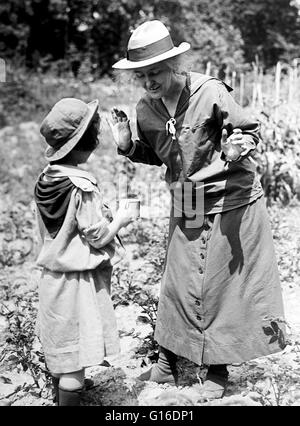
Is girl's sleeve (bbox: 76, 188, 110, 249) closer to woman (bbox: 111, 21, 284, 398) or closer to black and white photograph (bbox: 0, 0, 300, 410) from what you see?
black and white photograph (bbox: 0, 0, 300, 410)

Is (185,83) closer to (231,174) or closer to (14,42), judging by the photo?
(231,174)

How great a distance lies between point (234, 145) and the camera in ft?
7.88

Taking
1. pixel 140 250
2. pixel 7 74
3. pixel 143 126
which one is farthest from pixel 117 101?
pixel 143 126

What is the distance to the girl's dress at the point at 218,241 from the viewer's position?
8.48ft

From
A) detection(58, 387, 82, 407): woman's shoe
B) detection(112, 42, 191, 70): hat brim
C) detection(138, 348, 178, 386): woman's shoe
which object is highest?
detection(112, 42, 191, 70): hat brim

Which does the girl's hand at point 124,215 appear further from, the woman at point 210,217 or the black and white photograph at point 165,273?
the woman at point 210,217

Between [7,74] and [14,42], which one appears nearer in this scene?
[7,74]

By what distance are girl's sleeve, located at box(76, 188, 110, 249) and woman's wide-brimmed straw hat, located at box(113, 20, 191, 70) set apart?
1.77 feet

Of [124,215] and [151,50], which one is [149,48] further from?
[124,215]

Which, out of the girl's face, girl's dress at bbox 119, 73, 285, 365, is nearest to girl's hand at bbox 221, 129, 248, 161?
girl's dress at bbox 119, 73, 285, 365

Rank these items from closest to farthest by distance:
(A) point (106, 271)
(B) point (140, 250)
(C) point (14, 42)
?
1. (A) point (106, 271)
2. (B) point (140, 250)
3. (C) point (14, 42)

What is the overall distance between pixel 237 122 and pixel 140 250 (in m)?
2.24

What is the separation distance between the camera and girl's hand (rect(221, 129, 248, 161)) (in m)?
2.38
